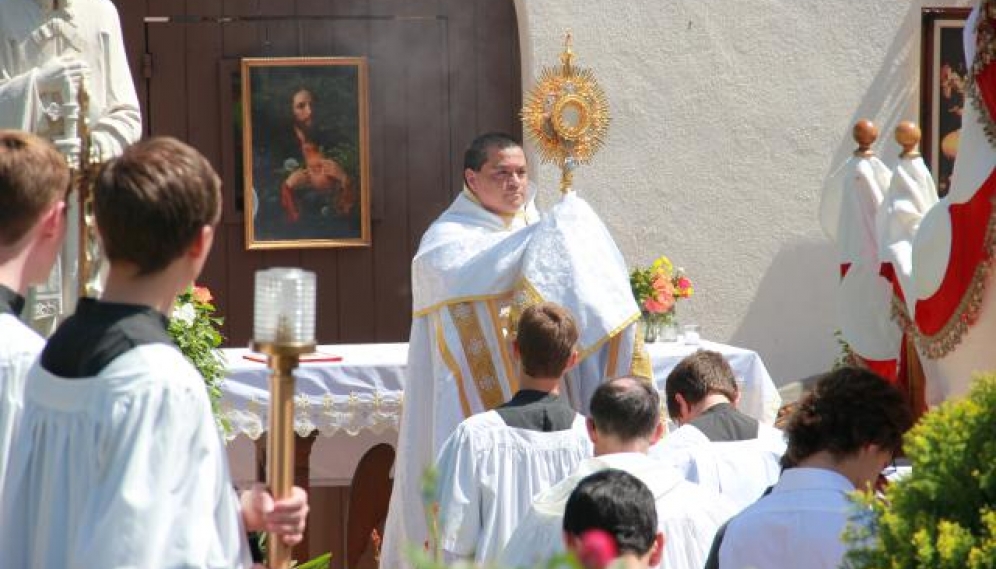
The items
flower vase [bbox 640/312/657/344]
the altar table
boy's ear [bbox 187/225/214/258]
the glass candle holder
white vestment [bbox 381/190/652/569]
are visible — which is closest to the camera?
the glass candle holder

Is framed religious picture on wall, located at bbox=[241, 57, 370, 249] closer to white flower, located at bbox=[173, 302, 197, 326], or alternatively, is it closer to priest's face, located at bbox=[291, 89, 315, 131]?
priest's face, located at bbox=[291, 89, 315, 131]

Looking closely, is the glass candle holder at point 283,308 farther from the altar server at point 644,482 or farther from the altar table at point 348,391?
the altar table at point 348,391

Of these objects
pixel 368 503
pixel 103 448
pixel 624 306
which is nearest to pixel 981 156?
pixel 624 306

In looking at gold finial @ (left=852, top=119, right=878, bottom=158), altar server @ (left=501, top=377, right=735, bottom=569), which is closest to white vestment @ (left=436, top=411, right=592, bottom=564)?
altar server @ (left=501, top=377, right=735, bottom=569)

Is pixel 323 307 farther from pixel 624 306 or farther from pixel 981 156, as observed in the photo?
pixel 981 156

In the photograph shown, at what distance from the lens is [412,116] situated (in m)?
9.69

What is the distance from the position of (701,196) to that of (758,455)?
4.72 m

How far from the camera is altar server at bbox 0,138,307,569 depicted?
2.64 meters

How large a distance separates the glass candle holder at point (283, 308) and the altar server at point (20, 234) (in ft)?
2.26

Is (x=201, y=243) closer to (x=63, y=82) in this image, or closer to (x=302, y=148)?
(x=63, y=82)

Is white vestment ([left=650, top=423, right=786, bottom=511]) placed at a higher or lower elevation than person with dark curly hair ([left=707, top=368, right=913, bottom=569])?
lower

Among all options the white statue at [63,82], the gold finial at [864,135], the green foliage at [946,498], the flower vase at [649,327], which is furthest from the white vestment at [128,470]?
the flower vase at [649,327]

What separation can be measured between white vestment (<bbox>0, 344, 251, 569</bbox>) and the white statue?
2.59 metres

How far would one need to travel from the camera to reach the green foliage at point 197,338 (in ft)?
20.5
